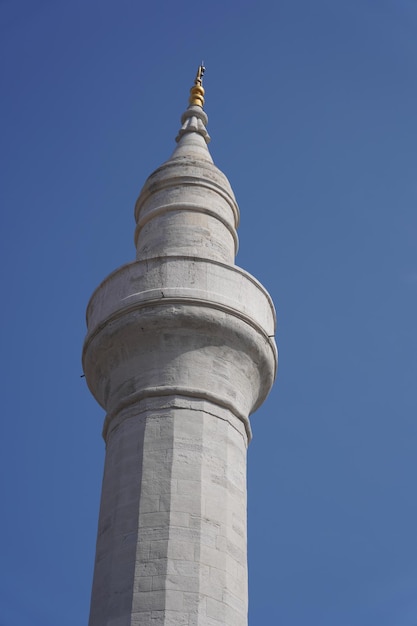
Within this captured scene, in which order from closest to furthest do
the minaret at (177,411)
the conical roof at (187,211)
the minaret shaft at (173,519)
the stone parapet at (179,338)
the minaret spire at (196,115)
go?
the minaret shaft at (173,519)
the minaret at (177,411)
the stone parapet at (179,338)
the conical roof at (187,211)
the minaret spire at (196,115)

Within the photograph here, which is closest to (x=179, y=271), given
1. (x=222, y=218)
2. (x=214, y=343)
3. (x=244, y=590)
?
(x=214, y=343)

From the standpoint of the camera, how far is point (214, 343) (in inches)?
401

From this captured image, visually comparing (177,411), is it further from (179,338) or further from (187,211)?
(187,211)

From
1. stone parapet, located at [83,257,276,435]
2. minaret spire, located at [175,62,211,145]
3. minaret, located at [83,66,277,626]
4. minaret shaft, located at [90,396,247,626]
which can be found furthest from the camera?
minaret spire, located at [175,62,211,145]

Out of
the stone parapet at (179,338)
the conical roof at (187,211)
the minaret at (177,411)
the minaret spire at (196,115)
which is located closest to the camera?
the minaret at (177,411)

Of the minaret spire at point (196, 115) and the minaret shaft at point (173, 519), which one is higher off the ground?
the minaret spire at point (196, 115)

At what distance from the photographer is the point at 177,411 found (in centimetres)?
955

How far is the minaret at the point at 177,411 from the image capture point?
27.9ft

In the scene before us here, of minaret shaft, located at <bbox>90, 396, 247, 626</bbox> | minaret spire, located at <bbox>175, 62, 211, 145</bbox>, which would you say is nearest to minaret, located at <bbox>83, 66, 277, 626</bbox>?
minaret shaft, located at <bbox>90, 396, 247, 626</bbox>

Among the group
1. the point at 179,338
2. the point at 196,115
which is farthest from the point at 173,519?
the point at 196,115

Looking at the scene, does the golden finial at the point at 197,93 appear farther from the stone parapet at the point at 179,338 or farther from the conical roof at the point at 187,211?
the stone parapet at the point at 179,338

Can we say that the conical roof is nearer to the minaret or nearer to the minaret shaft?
the minaret

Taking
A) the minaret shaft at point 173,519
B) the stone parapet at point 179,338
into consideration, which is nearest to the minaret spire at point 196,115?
the stone parapet at point 179,338

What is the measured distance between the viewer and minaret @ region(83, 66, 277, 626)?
8500 mm
